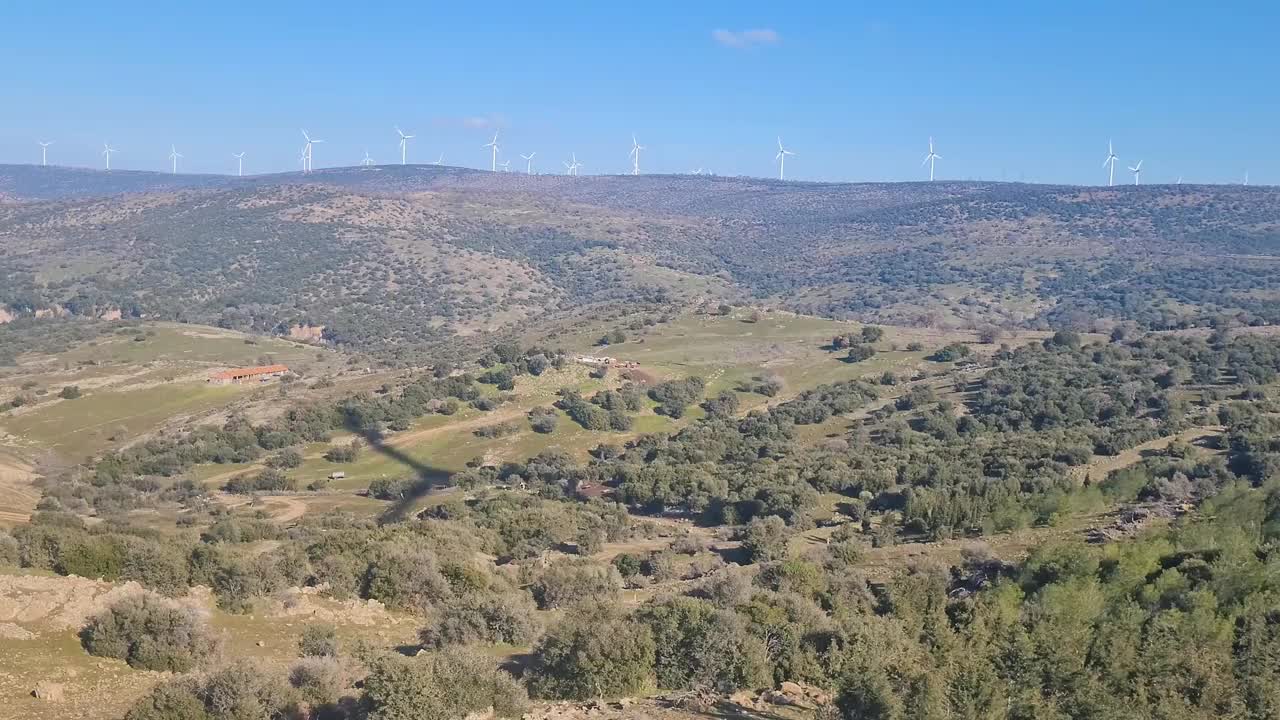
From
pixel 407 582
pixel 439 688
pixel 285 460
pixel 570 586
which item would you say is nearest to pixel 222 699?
pixel 439 688

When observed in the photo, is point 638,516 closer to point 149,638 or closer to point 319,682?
point 149,638

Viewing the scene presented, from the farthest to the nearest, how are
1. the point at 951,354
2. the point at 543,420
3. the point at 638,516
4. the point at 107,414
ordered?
the point at 951,354, the point at 107,414, the point at 543,420, the point at 638,516

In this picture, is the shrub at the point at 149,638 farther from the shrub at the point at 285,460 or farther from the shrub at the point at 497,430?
the shrub at the point at 497,430

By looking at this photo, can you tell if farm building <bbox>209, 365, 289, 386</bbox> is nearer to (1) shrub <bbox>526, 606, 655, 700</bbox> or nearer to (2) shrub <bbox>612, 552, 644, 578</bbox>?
(2) shrub <bbox>612, 552, 644, 578</bbox>

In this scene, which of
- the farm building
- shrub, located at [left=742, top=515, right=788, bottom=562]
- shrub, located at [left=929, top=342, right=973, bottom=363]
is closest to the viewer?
shrub, located at [left=742, top=515, right=788, bottom=562]

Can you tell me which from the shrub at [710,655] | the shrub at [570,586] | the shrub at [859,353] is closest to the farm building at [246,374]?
the shrub at [859,353]

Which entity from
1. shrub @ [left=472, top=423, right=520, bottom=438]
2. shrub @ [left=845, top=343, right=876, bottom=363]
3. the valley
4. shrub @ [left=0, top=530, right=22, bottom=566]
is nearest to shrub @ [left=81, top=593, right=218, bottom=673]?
the valley

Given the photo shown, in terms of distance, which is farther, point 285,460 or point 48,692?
point 285,460

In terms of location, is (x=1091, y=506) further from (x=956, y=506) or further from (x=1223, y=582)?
(x=1223, y=582)
